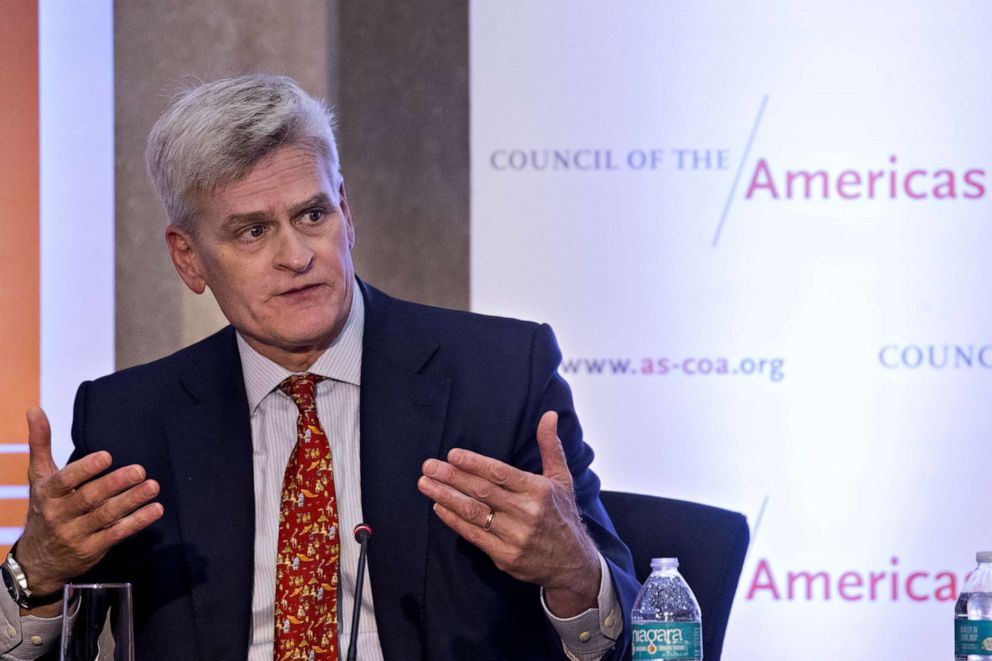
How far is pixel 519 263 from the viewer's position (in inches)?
146

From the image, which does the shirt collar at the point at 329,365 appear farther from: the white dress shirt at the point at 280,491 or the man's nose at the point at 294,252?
the man's nose at the point at 294,252

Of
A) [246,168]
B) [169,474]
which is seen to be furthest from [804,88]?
[169,474]

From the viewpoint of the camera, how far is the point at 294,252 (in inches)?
93.7

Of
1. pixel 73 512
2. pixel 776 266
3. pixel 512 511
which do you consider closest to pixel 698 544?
pixel 512 511

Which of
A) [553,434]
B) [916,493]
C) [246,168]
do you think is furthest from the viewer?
[916,493]

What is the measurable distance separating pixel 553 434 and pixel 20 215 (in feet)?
7.43

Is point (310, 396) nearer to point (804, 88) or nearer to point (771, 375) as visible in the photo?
point (771, 375)

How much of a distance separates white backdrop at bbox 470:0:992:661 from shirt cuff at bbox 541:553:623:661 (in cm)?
157

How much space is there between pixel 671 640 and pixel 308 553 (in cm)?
83

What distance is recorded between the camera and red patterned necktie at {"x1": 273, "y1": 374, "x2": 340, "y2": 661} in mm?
2289

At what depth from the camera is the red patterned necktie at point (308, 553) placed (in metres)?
2.29

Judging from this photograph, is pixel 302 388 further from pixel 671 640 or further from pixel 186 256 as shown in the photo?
pixel 671 640

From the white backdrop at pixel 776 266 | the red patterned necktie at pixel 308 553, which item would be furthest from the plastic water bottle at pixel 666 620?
the white backdrop at pixel 776 266

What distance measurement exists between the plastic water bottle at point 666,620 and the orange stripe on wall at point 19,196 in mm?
2189
